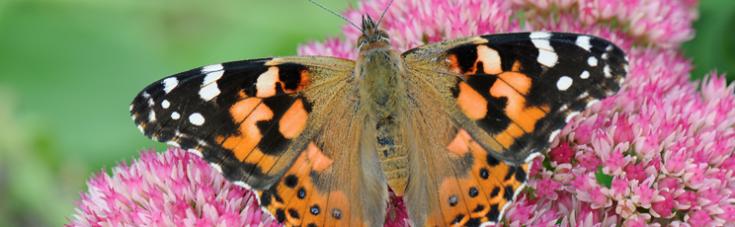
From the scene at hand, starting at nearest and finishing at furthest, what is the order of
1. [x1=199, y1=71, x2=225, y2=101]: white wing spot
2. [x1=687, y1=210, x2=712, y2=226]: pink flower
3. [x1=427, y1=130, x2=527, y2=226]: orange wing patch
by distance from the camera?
1. [x1=427, y1=130, x2=527, y2=226]: orange wing patch
2. [x1=199, y1=71, x2=225, y2=101]: white wing spot
3. [x1=687, y1=210, x2=712, y2=226]: pink flower

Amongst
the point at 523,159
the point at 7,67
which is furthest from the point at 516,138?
the point at 7,67

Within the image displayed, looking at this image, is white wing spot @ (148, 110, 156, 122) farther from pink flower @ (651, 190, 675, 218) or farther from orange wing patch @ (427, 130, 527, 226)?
pink flower @ (651, 190, 675, 218)

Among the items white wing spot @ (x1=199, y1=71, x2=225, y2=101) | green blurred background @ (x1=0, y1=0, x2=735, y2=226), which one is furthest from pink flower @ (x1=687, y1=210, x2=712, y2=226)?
green blurred background @ (x1=0, y1=0, x2=735, y2=226)

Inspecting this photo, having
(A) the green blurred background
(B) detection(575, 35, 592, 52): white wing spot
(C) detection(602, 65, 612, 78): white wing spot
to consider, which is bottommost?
(C) detection(602, 65, 612, 78): white wing spot

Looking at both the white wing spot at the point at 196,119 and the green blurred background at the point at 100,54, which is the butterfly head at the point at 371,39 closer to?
the white wing spot at the point at 196,119

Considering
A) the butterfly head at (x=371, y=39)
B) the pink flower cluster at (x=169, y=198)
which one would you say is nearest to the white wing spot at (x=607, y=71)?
the butterfly head at (x=371, y=39)

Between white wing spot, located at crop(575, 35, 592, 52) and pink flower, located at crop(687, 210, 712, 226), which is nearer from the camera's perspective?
white wing spot, located at crop(575, 35, 592, 52)
